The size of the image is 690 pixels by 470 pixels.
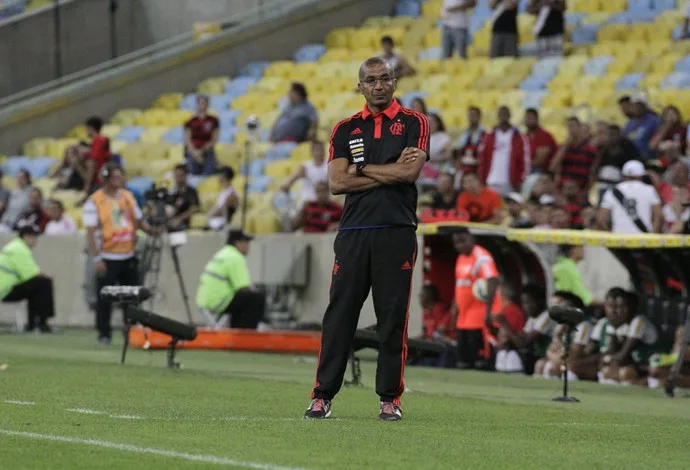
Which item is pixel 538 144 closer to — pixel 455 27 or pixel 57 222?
pixel 455 27

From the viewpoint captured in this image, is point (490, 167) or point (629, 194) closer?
point (629, 194)

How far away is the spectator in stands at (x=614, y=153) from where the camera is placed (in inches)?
887

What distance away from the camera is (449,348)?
20.4 metres

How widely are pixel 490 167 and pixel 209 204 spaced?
17.2 ft

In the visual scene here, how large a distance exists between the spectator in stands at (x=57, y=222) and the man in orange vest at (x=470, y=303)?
30.9 ft

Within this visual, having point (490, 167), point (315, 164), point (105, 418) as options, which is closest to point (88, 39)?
point (315, 164)

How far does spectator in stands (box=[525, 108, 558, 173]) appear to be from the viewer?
2447cm

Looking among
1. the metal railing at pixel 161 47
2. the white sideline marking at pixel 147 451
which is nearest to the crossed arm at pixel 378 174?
the white sideline marking at pixel 147 451

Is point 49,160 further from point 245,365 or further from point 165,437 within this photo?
point 165,437

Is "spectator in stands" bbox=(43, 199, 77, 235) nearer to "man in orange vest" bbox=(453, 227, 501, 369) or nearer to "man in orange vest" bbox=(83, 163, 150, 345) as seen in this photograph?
"man in orange vest" bbox=(83, 163, 150, 345)

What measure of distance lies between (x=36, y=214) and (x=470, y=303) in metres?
10.4

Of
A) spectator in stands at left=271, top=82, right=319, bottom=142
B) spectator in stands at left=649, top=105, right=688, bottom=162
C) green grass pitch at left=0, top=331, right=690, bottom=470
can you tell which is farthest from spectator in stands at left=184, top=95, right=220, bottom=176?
green grass pitch at left=0, top=331, right=690, bottom=470

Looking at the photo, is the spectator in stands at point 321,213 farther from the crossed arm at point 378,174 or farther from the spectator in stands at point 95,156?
the crossed arm at point 378,174

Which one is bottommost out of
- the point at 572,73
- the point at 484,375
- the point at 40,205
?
the point at 484,375
